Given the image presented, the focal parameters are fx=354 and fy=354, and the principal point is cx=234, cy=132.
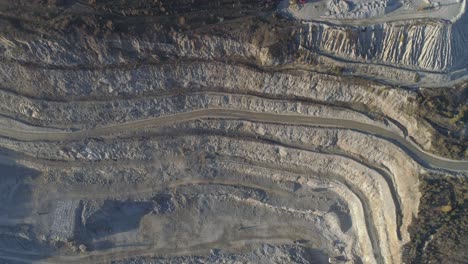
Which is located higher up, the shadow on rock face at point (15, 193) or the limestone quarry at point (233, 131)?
the limestone quarry at point (233, 131)

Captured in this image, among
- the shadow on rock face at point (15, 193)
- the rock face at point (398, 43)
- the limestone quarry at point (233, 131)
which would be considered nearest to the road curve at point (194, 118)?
the limestone quarry at point (233, 131)

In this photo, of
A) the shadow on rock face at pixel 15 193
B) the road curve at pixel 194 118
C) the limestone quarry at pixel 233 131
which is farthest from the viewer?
the shadow on rock face at pixel 15 193

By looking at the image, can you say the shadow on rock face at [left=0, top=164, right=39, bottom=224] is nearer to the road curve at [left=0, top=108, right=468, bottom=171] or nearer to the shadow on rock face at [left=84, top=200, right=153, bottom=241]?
the road curve at [left=0, top=108, right=468, bottom=171]

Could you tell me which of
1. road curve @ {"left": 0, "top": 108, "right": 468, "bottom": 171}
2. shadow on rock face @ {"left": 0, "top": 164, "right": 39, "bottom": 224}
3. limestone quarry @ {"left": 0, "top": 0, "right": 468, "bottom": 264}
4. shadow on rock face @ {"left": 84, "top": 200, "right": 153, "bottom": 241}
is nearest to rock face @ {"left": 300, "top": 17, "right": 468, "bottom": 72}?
limestone quarry @ {"left": 0, "top": 0, "right": 468, "bottom": 264}

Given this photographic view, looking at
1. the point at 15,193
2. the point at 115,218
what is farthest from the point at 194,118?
the point at 15,193

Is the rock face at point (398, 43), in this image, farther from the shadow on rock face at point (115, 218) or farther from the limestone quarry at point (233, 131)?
the shadow on rock face at point (115, 218)

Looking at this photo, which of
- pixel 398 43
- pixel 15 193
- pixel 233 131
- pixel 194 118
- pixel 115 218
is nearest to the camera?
pixel 398 43

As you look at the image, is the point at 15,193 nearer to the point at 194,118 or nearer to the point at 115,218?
the point at 115,218

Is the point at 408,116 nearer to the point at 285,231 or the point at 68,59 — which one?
the point at 285,231

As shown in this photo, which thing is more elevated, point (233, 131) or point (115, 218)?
point (233, 131)
